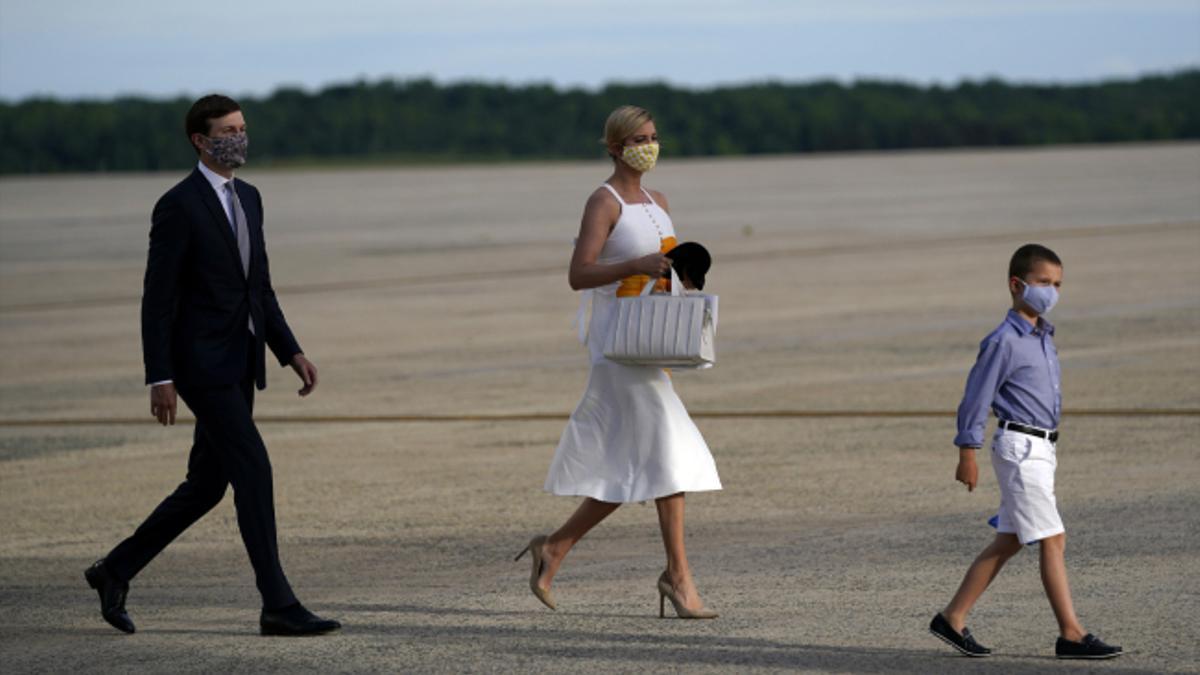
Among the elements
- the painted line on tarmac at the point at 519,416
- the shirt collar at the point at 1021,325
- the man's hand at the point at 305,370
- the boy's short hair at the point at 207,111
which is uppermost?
the boy's short hair at the point at 207,111

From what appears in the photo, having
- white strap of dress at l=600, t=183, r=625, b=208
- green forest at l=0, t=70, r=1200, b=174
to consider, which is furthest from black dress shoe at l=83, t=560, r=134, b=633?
green forest at l=0, t=70, r=1200, b=174

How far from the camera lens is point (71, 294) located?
77.6 feet

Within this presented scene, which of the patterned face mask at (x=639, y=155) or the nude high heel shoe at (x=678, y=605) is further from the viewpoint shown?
the patterned face mask at (x=639, y=155)

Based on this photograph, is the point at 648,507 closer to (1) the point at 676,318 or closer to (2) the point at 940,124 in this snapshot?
(1) the point at 676,318

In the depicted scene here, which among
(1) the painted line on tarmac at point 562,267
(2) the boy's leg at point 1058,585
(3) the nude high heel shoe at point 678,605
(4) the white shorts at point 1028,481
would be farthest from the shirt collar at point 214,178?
(1) the painted line on tarmac at point 562,267

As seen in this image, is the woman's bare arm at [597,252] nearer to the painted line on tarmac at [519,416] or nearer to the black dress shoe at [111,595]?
the black dress shoe at [111,595]

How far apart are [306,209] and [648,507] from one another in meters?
38.1

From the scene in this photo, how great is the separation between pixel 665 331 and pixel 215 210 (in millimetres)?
1565

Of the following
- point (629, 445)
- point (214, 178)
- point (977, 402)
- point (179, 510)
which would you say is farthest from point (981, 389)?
point (179, 510)

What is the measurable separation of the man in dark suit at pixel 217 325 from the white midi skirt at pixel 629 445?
1036 mm

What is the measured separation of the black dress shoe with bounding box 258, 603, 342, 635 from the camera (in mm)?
6922

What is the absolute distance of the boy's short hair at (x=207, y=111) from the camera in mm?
6902

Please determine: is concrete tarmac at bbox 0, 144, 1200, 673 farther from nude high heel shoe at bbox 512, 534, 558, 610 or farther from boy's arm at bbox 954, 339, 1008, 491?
boy's arm at bbox 954, 339, 1008, 491

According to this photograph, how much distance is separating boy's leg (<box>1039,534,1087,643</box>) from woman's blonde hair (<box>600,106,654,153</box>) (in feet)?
6.75
